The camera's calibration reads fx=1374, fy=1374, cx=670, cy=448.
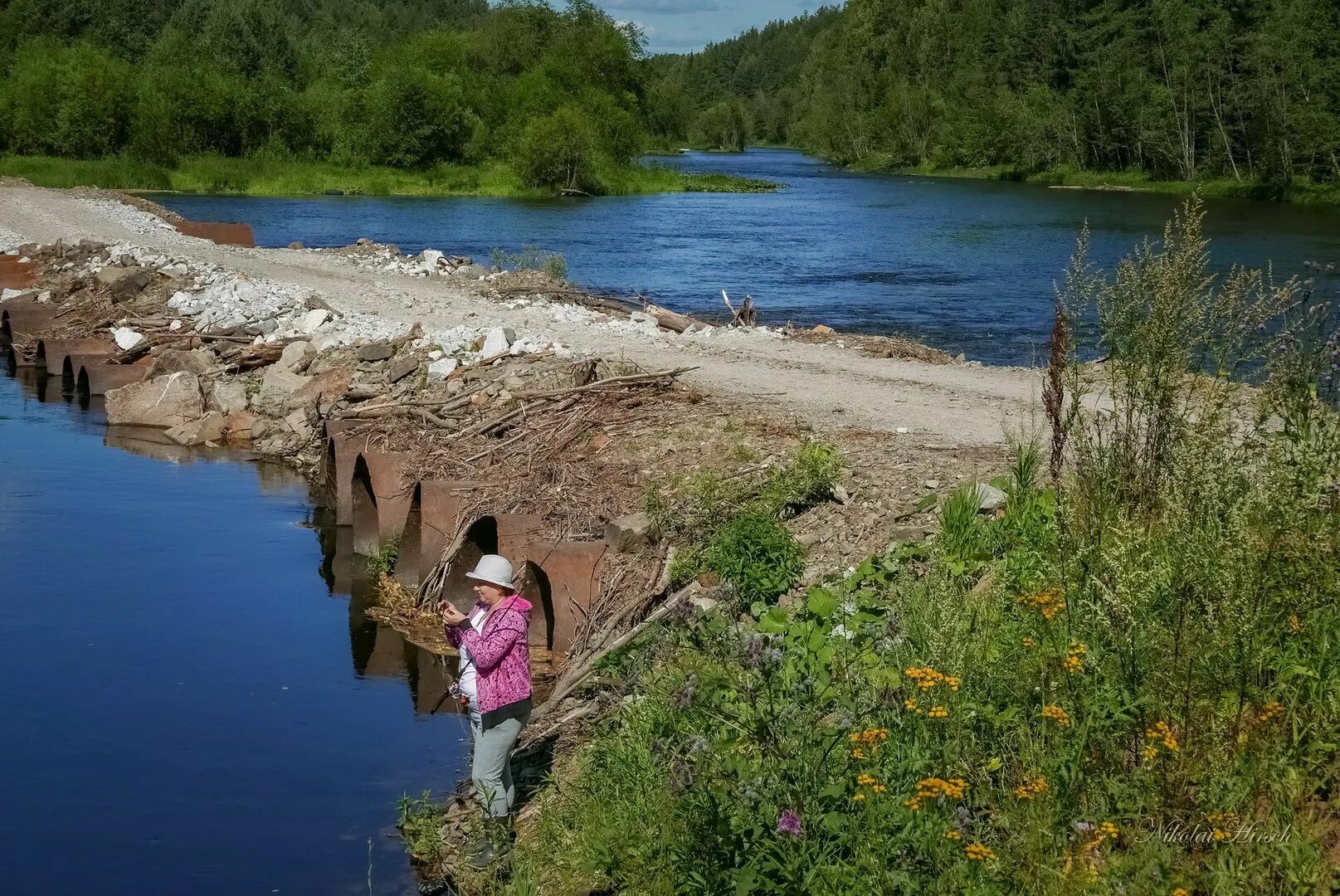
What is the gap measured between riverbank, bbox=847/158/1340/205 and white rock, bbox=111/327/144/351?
38462mm

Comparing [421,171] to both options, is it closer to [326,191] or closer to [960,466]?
[326,191]

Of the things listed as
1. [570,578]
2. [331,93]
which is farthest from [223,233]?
[331,93]

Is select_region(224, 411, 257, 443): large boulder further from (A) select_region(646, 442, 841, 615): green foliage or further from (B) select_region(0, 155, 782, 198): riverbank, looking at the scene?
(B) select_region(0, 155, 782, 198): riverbank

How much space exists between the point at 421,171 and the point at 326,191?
10102mm

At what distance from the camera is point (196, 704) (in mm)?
9266

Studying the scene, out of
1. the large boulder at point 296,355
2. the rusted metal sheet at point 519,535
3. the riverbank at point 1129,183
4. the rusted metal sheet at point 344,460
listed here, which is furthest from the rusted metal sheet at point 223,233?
the riverbank at point 1129,183

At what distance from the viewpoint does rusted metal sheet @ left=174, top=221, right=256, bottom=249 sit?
32.7m

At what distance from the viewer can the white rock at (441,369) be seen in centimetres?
1434

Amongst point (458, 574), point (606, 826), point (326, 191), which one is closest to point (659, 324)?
point (458, 574)

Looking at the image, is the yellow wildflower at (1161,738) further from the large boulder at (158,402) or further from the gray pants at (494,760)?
the large boulder at (158,402)

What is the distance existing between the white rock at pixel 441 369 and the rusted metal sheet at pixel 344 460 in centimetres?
122

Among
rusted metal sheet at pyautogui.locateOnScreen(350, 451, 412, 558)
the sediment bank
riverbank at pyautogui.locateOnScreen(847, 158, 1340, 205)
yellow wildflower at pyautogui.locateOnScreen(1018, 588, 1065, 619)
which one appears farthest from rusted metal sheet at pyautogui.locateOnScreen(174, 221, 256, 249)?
riverbank at pyautogui.locateOnScreen(847, 158, 1340, 205)

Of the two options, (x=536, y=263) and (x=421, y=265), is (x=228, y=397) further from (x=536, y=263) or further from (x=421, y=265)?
(x=536, y=263)

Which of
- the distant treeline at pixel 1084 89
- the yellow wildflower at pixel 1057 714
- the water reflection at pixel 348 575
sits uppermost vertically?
the distant treeline at pixel 1084 89
